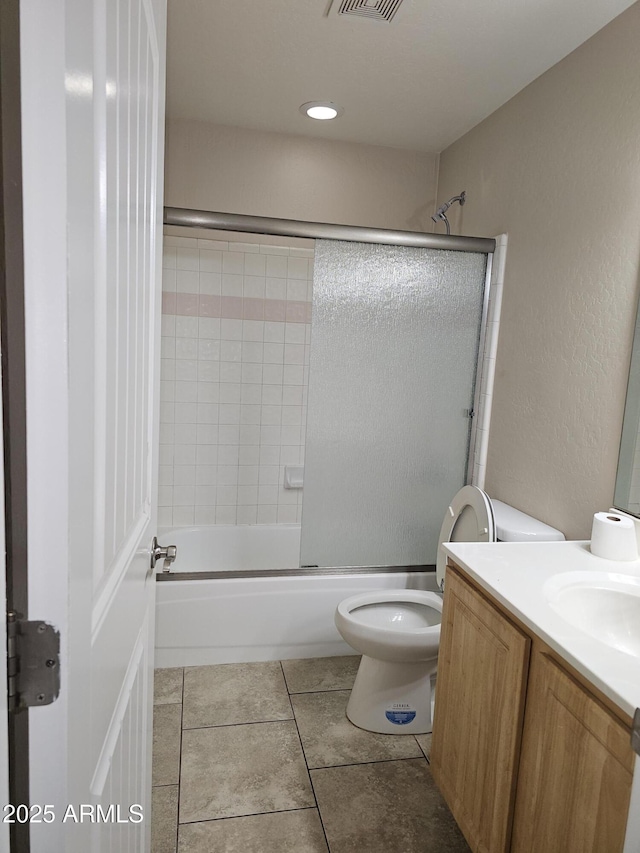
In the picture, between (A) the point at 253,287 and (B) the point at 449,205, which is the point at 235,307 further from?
(B) the point at 449,205

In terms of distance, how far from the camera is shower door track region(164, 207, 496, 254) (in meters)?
2.17

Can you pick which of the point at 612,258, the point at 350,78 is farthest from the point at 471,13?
the point at 612,258

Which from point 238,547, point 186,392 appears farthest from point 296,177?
point 238,547

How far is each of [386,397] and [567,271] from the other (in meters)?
0.85

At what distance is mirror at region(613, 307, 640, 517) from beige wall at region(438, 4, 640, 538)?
0.05 metres

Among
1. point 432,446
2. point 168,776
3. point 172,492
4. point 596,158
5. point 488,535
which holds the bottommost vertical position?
point 168,776

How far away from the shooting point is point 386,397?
2.48 metres

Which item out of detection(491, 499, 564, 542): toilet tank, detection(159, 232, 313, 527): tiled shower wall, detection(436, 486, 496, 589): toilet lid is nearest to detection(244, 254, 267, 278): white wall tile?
detection(159, 232, 313, 527): tiled shower wall

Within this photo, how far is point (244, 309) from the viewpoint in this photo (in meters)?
3.25

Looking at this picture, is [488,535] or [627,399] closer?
[627,399]

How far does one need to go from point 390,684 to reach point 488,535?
2.22 feet

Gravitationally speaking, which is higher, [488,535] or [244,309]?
[244,309]

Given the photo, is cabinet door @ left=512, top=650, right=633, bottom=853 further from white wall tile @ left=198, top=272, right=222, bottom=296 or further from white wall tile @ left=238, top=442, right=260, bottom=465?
white wall tile @ left=198, top=272, right=222, bottom=296

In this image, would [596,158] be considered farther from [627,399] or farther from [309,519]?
[309,519]
